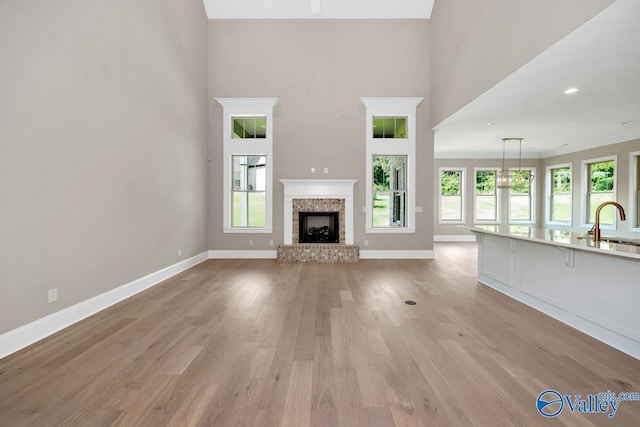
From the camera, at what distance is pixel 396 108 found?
248 inches

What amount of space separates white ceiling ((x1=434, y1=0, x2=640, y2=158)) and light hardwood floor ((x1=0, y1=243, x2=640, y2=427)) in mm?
2791

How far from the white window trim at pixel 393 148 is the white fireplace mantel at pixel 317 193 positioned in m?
0.43

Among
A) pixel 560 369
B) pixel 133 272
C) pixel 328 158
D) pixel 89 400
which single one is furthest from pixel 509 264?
pixel 133 272

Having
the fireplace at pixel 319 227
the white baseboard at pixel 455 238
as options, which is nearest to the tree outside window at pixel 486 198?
the white baseboard at pixel 455 238

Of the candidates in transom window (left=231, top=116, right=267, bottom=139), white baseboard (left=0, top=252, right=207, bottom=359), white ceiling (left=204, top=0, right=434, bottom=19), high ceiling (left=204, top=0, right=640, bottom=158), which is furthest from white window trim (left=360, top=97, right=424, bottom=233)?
white baseboard (left=0, top=252, right=207, bottom=359)

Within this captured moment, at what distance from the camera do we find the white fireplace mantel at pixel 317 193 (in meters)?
6.19

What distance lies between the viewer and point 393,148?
637 centimetres

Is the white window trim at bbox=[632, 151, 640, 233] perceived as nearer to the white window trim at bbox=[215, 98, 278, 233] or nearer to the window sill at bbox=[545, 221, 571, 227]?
the window sill at bbox=[545, 221, 571, 227]

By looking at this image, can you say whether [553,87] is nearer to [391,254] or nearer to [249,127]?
[391,254]

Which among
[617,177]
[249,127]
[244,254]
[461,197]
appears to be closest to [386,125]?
[249,127]

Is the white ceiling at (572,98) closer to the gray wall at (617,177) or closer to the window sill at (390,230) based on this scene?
the gray wall at (617,177)

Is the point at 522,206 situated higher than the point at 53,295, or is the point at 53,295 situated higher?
the point at 522,206

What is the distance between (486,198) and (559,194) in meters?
2.01

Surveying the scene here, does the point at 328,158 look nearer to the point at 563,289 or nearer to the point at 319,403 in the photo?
the point at 563,289
